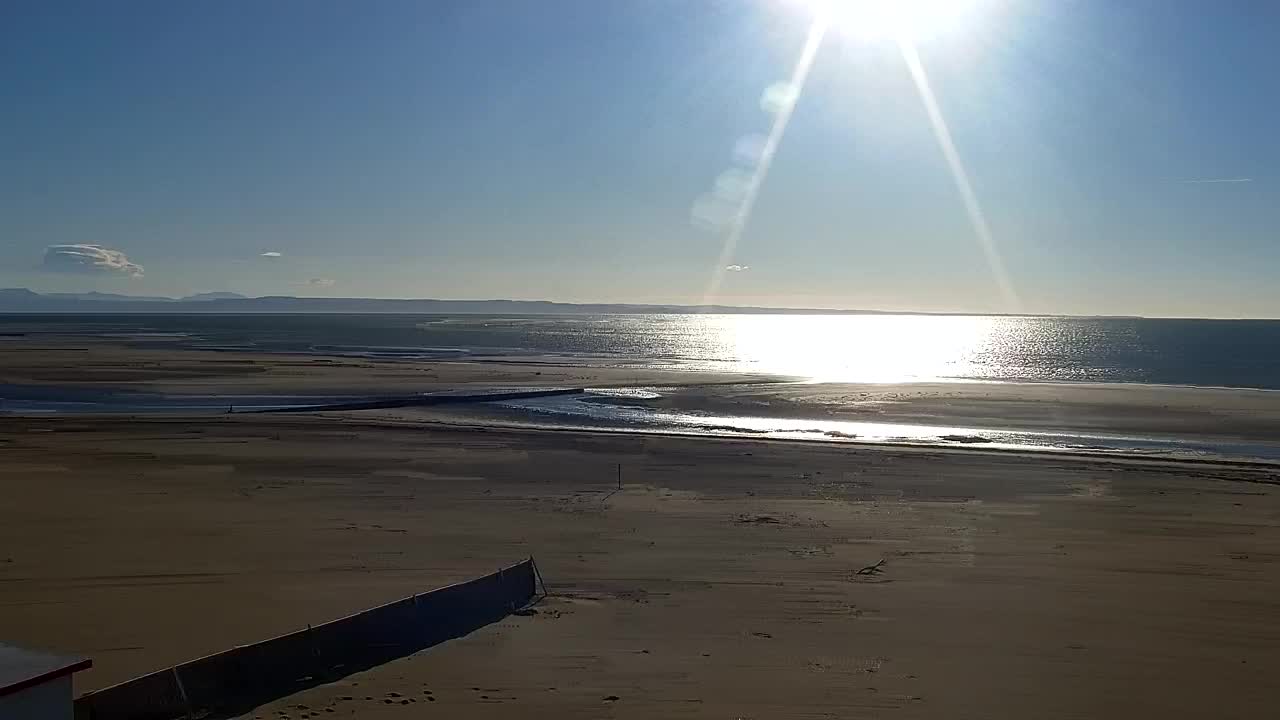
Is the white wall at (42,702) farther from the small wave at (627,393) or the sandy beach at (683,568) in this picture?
the small wave at (627,393)

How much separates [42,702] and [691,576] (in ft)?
30.3

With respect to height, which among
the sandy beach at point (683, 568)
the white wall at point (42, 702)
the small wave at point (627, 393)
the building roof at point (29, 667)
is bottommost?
the sandy beach at point (683, 568)

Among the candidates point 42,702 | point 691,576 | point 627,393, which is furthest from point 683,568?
point 627,393

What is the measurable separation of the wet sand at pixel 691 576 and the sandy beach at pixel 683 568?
0.05m

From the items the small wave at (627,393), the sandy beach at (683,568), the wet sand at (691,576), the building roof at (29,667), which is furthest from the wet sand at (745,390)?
the building roof at (29,667)

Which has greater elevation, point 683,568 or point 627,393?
point 627,393

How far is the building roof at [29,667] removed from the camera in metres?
5.09

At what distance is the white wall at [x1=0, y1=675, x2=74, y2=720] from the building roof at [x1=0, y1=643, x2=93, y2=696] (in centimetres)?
6

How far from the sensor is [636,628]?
1116cm

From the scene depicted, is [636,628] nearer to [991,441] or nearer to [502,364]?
[991,441]

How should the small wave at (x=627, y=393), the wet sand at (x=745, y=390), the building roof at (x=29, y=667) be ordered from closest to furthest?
1. the building roof at (x=29, y=667)
2. the wet sand at (x=745, y=390)
3. the small wave at (x=627, y=393)

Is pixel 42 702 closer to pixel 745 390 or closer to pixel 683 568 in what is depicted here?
pixel 683 568

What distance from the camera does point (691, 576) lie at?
44.6ft

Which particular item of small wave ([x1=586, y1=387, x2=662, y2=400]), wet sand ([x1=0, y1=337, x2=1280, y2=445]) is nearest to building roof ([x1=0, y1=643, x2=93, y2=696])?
wet sand ([x1=0, y1=337, x2=1280, y2=445])
